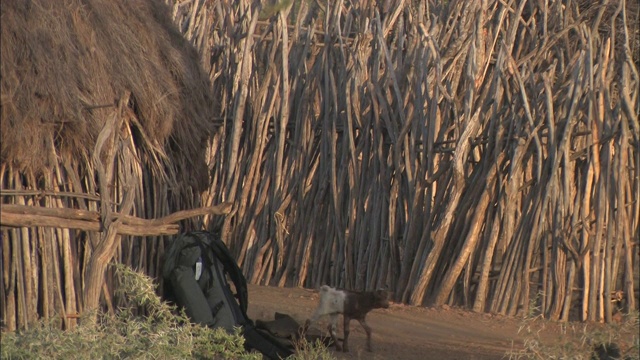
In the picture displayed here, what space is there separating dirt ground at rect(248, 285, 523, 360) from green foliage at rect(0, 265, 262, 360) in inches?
38.2

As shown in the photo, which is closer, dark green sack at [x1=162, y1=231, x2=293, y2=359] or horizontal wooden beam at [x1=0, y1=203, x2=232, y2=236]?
horizontal wooden beam at [x1=0, y1=203, x2=232, y2=236]

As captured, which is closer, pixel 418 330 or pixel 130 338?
pixel 130 338

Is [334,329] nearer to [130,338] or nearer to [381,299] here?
[381,299]

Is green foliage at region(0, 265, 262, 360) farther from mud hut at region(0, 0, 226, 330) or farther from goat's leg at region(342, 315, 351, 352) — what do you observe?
goat's leg at region(342, 315, 351, 352)

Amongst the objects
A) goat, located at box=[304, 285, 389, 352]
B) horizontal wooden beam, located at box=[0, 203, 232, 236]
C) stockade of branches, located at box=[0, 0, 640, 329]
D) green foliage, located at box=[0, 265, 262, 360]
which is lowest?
green foliage, located at box=[0, 265, 262, 360]

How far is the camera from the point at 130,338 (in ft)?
18.1

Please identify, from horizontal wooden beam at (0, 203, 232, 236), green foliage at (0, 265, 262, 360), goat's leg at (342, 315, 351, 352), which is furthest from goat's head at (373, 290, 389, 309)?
horizontal wooden beam at (0, 203, 232, 236)

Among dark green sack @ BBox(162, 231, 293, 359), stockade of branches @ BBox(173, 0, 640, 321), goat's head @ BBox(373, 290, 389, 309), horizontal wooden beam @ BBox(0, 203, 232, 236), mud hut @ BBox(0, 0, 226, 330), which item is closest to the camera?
horizontal wooden beam @ BBox(0, 203, 232, 236)

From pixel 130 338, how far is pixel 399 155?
11.4ft

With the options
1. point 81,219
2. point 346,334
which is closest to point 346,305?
point 346,334

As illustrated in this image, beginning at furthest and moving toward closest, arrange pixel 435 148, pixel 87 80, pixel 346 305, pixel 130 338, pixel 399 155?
pixel 399 155, pixel 435 148, pixel 346 305, pixel 87 80, pixel 130 338

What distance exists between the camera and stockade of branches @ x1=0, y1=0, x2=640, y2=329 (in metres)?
6.70

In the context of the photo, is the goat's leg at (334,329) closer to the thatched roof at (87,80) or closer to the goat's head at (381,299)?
the goat's head at (381,299)

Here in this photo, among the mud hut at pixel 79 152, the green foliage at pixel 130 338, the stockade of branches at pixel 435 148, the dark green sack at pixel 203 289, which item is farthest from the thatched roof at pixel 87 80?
the stockade of branches at pixel 435 148
